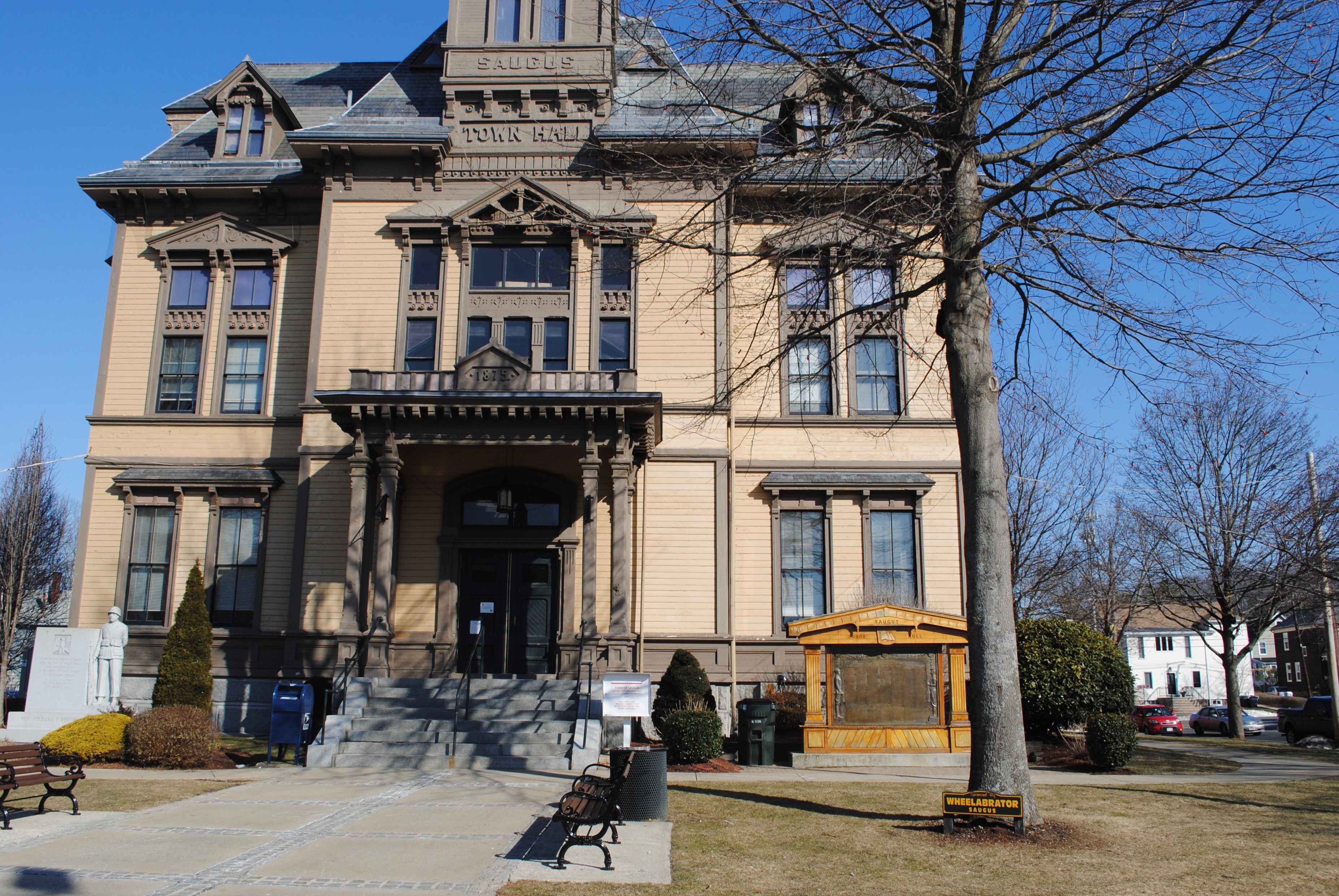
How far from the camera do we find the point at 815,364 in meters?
22.6

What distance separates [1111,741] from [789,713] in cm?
568

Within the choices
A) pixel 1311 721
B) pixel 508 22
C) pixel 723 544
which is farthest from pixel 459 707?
pixel 1311 721

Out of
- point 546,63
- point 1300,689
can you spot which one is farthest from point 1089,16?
point 1300,689

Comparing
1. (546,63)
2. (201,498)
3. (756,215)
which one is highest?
(546,63)

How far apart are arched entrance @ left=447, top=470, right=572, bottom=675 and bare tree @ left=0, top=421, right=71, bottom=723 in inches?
816

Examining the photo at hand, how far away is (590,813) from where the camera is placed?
887 cm

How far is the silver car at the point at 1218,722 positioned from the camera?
122 ft

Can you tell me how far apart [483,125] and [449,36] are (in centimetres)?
232

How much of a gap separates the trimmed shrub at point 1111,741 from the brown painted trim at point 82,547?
20.8 meters

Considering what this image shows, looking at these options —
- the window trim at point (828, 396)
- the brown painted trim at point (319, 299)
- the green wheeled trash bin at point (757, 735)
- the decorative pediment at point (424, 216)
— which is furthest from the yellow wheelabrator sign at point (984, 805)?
the decorative pediment at point (424, 216)

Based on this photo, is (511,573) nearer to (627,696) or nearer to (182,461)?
(627,696)

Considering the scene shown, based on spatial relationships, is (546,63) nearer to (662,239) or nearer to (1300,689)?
(662,239)

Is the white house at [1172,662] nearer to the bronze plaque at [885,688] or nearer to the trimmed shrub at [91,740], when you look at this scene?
the bronze plaque at [885,688]

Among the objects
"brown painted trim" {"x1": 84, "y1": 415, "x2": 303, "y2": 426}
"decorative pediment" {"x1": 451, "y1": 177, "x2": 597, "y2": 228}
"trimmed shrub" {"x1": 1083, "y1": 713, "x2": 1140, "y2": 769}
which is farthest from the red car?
"brown painted trim" {"x1": 84, "y1": 415, "x2": 303, "y2": 426}
